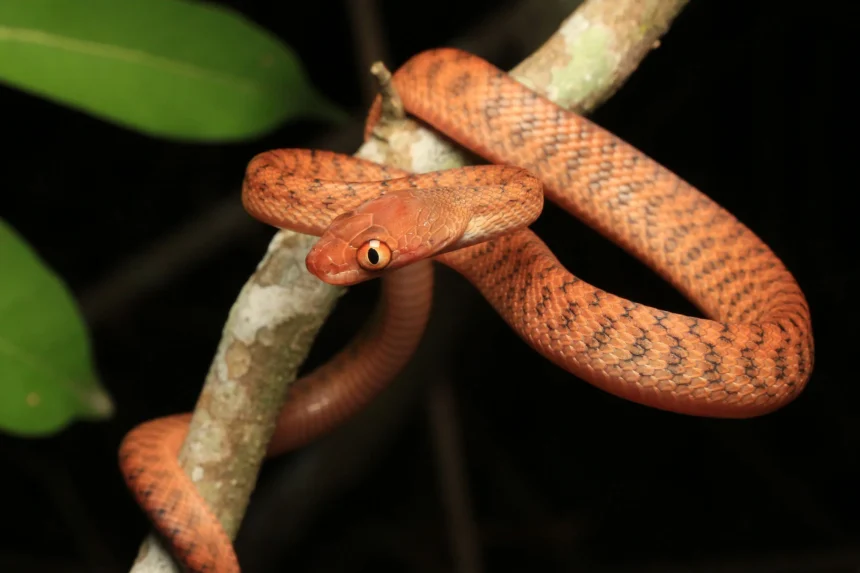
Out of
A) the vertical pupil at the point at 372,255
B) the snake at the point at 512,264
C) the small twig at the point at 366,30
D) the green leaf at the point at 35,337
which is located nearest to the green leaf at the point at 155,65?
the snake at the point at 512,264

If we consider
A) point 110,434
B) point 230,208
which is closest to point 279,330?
point 230,208

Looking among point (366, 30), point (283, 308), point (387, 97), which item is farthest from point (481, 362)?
point (387, 97)

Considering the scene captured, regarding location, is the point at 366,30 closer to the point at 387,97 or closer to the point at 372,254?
the point at 387,97

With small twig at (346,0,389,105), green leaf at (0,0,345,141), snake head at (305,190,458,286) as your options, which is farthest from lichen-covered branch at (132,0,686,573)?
small twig at (346,0,389,105)

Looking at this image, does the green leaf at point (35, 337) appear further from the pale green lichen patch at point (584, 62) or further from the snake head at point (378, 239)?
the pale green lichen patch at point (584, 62)

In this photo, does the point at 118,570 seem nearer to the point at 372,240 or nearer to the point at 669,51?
the point at 372,240

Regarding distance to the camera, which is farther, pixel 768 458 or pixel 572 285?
pixel 768 458
